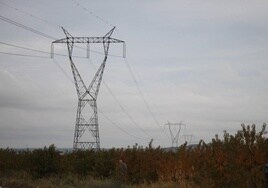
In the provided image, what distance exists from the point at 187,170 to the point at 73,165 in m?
16.8

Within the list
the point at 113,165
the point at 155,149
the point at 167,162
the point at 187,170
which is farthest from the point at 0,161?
the point at 187,170

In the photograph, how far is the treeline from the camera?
18.0 meters

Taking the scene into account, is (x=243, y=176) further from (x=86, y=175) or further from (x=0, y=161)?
(x=0, y=161)

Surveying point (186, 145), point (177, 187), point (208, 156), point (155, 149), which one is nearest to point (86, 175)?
point (155, 149)

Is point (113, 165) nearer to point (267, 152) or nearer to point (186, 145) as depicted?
point (186, 145)

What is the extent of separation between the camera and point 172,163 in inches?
993

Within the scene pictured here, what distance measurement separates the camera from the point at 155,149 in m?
A: 33.0

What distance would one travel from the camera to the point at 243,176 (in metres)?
17.6

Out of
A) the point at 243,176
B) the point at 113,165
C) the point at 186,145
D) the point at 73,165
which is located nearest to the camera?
the point at 243,176

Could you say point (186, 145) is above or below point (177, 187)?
above

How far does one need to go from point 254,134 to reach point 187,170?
19.1ft

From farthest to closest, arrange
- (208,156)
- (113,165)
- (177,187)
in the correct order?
(113,165), (177,187), (208,156)

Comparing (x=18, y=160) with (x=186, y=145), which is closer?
(x=186, y=145)

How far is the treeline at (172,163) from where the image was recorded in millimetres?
18000
